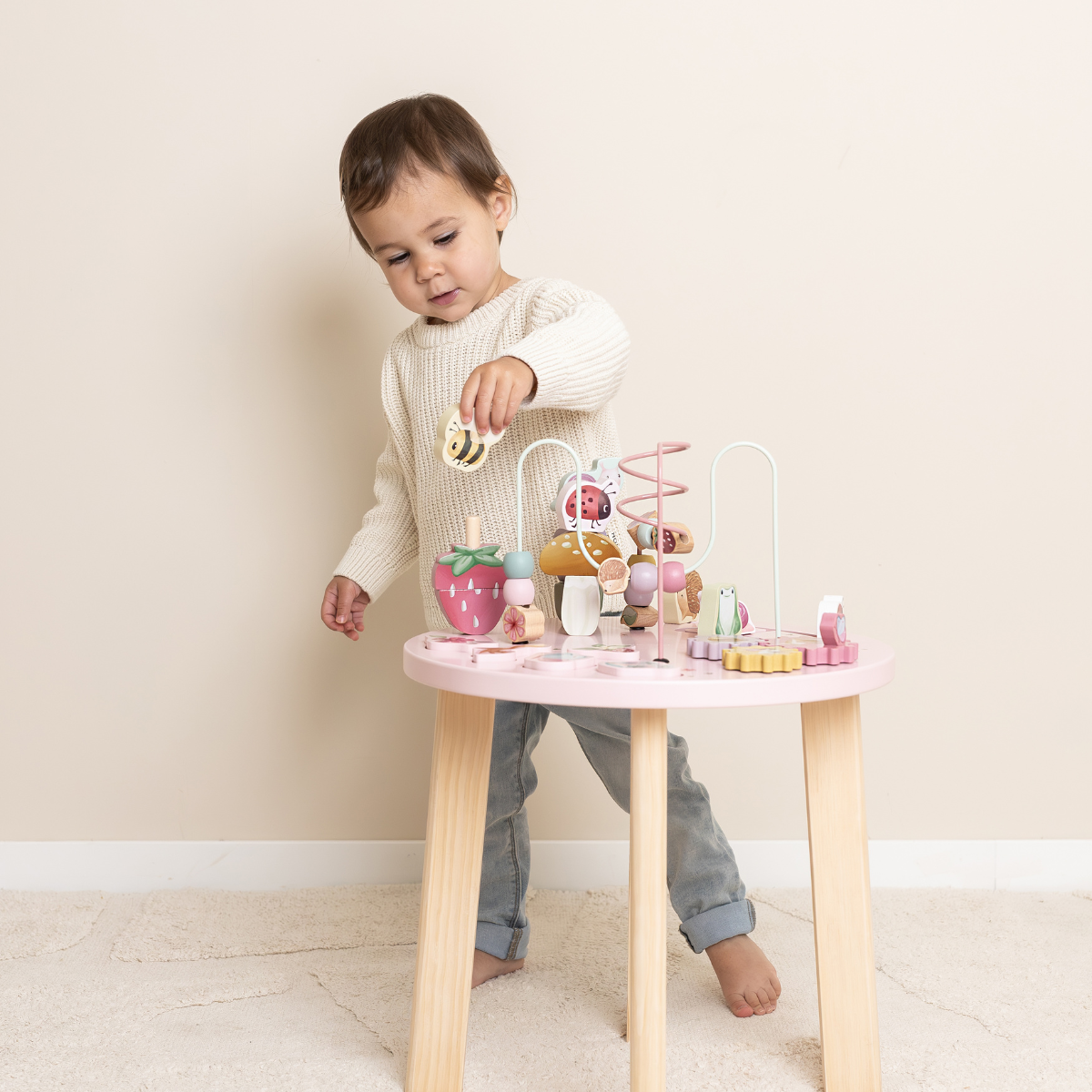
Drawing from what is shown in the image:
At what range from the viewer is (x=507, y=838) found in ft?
3.57

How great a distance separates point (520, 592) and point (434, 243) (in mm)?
381

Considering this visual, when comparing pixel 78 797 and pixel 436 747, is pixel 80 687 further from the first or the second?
pixel 436 747

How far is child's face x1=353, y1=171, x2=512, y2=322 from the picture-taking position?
0.94 metres

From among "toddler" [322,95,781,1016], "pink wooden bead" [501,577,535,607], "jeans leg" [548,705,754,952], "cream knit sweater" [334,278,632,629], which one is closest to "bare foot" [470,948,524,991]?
"toddler" [322,95,781,1016]

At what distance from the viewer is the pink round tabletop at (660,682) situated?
0.62 meters

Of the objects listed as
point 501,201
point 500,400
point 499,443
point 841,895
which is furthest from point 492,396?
point 841,895

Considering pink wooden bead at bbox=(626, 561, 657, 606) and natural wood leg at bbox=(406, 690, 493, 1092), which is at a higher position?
pink wooden bead at bbox=(626, 561, 657, 606)

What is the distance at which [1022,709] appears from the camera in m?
1.30

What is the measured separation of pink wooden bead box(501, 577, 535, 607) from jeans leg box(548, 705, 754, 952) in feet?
0.81

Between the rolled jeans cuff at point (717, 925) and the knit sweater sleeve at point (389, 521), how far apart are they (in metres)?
0.48

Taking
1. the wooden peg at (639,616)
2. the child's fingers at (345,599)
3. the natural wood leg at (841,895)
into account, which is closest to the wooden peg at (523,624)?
the wooden peg at (639,616)

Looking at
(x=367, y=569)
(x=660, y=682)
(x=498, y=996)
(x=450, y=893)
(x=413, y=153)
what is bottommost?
(x=498, y=996)

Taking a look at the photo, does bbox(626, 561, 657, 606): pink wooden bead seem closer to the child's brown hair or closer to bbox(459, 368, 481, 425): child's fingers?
bbox(459, 368, 481, 425): child's fingers

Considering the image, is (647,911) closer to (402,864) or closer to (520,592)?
(520,592)
